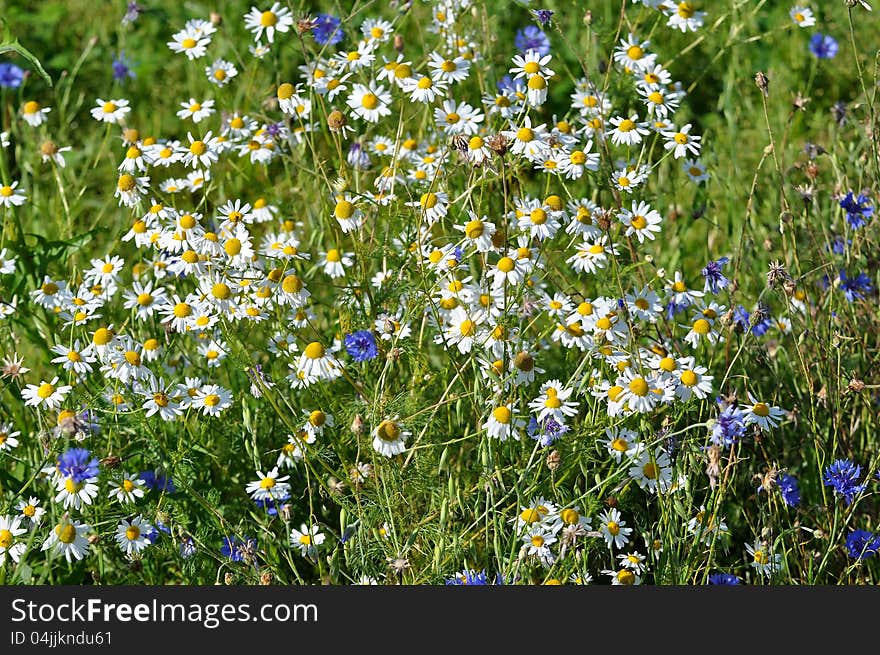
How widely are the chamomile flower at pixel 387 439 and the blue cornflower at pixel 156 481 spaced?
503 millimetres

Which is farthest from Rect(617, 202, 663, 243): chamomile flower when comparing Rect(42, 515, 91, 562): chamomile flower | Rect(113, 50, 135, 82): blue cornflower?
Rect(113, 50, 135, 82): blue cornflower

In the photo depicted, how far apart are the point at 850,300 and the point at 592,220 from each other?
66 centimetres

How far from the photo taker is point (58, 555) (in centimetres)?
170

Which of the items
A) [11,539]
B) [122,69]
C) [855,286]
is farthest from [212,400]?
[122,69]

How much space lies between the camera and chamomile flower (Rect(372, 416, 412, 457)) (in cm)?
168

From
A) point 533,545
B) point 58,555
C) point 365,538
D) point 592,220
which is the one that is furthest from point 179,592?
point 592,220

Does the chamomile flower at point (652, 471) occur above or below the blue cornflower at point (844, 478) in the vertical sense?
above

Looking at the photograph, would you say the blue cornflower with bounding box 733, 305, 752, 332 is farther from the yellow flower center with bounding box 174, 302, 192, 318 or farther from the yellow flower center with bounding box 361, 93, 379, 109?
the yellow flower center with bounding box 174, 302, 192, 318

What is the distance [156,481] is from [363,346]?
482mm

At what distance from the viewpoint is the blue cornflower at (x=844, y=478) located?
Result: 182 centimetres

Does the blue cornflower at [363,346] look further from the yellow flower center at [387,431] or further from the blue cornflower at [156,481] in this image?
the blue cornflower at [156,481]

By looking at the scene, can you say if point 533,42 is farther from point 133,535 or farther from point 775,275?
point 133,535

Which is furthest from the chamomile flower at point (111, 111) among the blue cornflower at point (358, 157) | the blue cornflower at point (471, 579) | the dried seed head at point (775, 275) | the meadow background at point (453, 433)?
the dried seed head at point (775, 275)

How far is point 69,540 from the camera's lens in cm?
172
